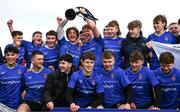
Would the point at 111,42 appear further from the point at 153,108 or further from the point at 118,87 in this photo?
the point at 153,108

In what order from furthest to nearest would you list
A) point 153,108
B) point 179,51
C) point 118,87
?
point 179,51 < point 118,87 < point 153,108

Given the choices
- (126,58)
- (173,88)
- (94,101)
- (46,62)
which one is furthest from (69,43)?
(173,88)

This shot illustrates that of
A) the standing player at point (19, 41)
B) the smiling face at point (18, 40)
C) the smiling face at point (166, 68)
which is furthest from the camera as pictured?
the smiling face at point (18, 40)

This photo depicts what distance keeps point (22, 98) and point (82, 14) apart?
1916mm

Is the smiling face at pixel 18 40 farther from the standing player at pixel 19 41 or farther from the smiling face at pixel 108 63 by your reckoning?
the smiling face at pixel 108 63

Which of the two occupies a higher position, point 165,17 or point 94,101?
point 165,17

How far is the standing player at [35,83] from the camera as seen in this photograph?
736 centimetres

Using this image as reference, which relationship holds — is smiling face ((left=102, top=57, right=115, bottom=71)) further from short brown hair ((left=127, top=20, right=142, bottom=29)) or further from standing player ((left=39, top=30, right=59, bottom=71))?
standing player ((left=39, top=30, right=59, bottom=71))

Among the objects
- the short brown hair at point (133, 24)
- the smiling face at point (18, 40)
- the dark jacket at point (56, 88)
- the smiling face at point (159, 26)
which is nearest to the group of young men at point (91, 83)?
the dark jacket at point (56, 88)

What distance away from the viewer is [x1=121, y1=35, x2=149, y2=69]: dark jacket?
830cm

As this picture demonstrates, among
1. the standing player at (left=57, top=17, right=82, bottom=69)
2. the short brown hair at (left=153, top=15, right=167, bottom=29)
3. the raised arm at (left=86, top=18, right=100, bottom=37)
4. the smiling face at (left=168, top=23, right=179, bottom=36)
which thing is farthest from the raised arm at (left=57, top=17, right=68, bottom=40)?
the smiling face at (left=168, top=23, right=179, bottom=36)

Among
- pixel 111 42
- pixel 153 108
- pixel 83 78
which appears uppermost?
pixel 111 42

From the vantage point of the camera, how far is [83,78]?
285 inches

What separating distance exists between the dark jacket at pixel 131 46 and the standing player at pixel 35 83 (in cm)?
161
